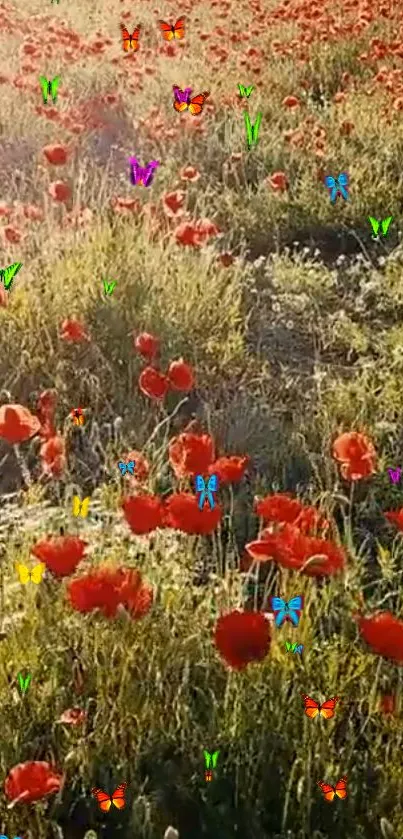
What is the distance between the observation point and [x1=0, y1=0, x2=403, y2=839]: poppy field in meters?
1.87

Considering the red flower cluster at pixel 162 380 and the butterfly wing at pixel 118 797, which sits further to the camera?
the red flower cluster at pixel 162 380

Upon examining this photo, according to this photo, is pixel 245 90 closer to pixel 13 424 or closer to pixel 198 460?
pixel 13 424

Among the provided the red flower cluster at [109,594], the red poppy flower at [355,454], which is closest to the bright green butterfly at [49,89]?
the red poppy flower at [355,454]

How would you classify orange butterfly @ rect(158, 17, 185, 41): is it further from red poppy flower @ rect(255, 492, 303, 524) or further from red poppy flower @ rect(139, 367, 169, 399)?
red poppy flower @ rect(255, 492, 303, 524)

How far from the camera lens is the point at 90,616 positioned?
6.60 ft

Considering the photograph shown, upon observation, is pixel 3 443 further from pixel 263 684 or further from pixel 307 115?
pixel 307 115

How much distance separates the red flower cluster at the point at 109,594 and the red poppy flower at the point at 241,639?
166mm

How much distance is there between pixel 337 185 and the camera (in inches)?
201

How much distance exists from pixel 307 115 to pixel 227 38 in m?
1.92

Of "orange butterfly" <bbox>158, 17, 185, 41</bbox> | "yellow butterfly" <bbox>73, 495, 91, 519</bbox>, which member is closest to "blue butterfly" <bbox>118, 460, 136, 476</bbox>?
"yellow butterfly" <bbox>73, 495, 91, 519</bbox>

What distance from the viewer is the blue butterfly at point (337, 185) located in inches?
199

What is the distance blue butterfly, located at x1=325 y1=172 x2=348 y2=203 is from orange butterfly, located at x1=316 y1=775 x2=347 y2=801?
3.57 metres

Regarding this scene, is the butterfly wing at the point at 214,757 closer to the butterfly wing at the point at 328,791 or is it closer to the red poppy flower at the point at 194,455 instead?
the butterfly wing at the point at 328,791

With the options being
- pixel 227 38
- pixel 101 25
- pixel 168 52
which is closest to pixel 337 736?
pixel 168 52
